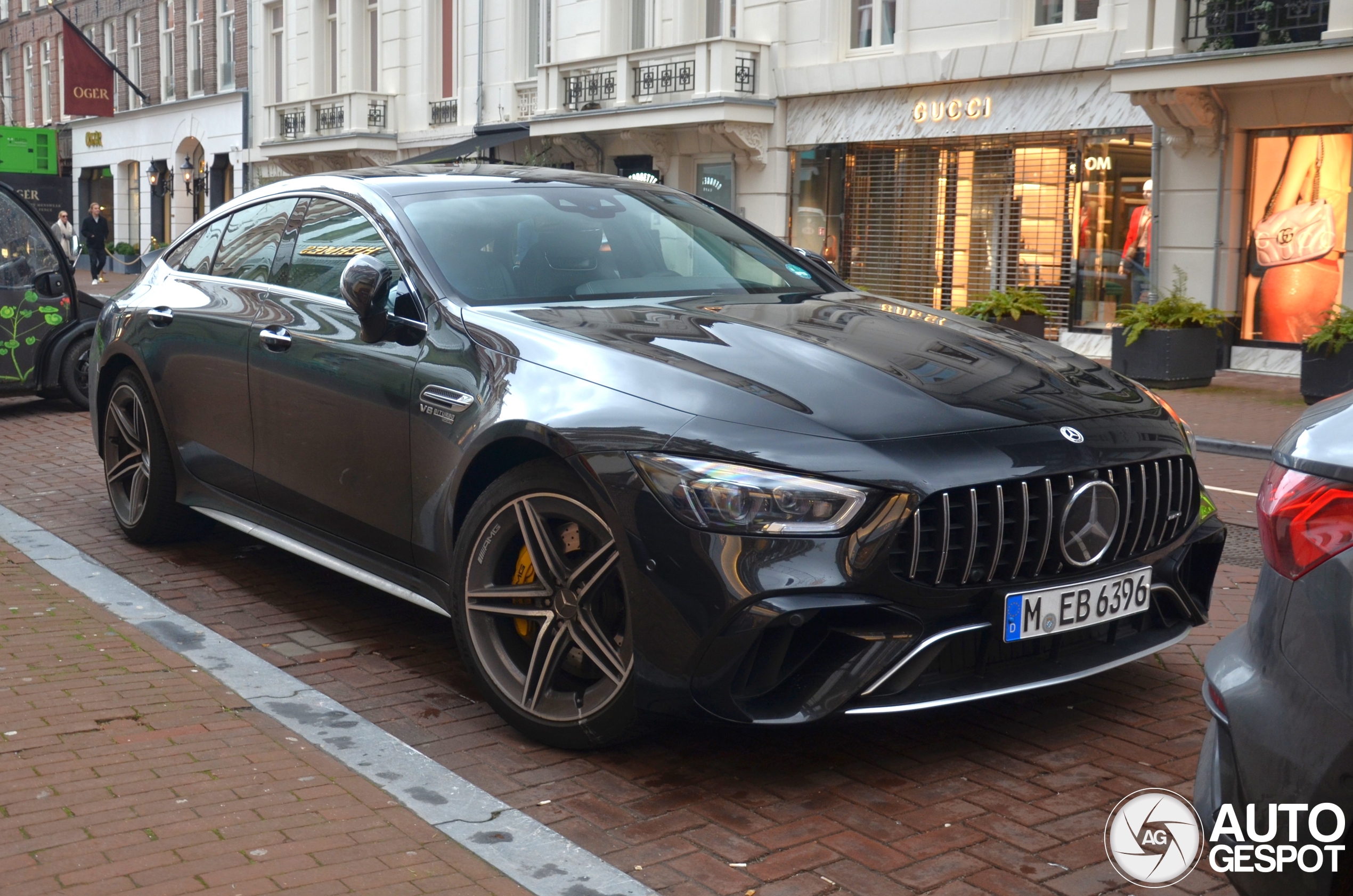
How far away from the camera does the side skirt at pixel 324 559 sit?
432cm

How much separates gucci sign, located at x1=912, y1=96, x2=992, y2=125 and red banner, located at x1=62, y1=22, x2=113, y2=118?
1052 inches

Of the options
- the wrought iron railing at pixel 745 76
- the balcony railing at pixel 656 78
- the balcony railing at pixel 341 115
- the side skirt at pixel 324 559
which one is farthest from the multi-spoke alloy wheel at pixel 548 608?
the balcony railing at pixel 341 115

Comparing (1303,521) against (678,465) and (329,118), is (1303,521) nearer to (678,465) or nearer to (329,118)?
(678,465)

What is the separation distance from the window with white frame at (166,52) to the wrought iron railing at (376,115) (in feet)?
40.2

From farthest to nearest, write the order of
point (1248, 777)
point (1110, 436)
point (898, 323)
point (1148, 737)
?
point (898, 323), point (1148, 737), point (1110, 436), point (1248, 777)

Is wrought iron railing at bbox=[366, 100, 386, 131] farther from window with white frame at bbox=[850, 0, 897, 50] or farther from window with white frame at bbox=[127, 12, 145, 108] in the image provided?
window with white frame at bbox=[127, 12, 145, 108]

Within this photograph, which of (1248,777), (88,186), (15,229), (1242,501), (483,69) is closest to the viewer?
(1248,777)

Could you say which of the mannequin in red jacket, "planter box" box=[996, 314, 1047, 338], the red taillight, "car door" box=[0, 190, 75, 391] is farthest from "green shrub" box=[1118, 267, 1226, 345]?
the red taillight

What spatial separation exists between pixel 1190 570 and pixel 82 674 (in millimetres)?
3273

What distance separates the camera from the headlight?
10.7 ft

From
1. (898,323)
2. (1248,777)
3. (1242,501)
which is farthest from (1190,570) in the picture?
(1242,501)

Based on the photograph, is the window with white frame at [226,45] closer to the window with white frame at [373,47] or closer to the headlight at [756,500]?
the window with white frame at [373,47]

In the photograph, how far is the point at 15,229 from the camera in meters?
10.9

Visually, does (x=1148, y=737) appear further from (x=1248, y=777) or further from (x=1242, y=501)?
(x=1242, y=501)
